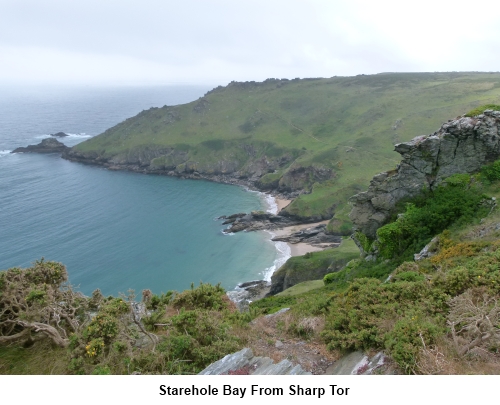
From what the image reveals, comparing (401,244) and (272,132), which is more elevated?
(272,132)

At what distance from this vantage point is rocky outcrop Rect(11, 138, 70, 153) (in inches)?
5266

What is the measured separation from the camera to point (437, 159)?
27.2m

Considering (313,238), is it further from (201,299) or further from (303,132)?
(303,132)

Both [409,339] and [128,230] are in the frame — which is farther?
[128,230]

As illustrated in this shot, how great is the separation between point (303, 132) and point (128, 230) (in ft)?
276

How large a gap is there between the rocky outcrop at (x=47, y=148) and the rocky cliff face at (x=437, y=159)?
139 metres

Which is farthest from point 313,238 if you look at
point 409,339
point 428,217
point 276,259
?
point 409,339

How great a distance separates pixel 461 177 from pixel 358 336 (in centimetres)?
1990

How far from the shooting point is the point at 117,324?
12.5 m

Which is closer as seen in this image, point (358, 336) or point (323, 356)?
point (358, 336)

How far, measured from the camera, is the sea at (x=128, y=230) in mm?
58625

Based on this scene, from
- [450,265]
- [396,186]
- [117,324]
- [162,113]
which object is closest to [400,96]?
[162,113]

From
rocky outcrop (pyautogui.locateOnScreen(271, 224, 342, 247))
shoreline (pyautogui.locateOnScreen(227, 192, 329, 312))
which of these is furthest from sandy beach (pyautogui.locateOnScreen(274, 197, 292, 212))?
rocky outcrop (pyautogui.locateOnScreen(271, 224, 342, 247))

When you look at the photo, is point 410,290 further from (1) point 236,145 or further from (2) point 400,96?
(2) point 400,96
